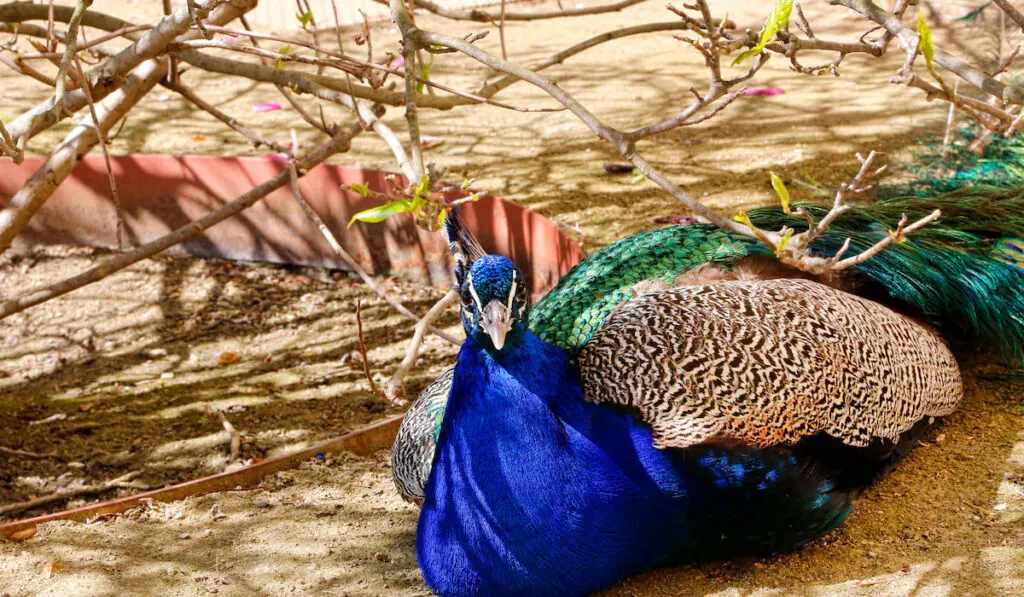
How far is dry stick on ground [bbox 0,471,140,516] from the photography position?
2.66 metres

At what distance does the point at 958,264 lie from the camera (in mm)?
2652

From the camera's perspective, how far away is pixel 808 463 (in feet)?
7.03

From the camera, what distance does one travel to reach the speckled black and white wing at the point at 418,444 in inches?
93.7

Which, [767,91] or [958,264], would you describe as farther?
[767,91]

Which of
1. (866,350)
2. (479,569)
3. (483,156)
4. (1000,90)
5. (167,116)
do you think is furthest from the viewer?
(167,116)

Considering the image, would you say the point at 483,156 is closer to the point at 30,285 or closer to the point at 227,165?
the point at 227,165

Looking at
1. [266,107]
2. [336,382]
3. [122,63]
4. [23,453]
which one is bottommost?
[336,382]

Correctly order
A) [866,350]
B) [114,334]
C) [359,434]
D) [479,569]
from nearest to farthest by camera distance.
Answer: [479,569], [866,350], [359,434], [114,334]

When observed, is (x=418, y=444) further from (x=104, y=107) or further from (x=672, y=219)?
(x=672, y=219)

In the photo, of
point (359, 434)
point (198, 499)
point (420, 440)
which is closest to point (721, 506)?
point (420, 440)

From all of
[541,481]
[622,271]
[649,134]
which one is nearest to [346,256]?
[541,481]

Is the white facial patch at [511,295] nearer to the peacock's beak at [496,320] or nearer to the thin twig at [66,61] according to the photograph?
the peacock's beak at [496,320]

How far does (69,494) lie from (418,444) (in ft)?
3.43

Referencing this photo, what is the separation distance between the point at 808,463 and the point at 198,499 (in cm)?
156
